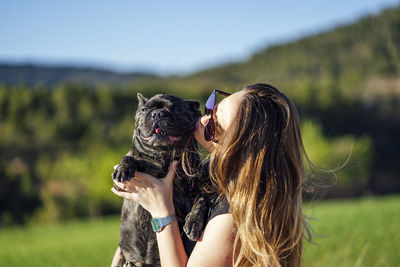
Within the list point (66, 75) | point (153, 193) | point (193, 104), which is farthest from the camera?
point (66, 75)

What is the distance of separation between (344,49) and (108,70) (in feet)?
201

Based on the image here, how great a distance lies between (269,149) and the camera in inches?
107

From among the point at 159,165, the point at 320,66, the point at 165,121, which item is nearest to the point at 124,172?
the point at 159,165

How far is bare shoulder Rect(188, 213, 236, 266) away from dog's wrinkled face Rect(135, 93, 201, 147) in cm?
91

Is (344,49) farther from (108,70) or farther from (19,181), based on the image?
(108,70)

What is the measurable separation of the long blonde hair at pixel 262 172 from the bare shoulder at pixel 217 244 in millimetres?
55

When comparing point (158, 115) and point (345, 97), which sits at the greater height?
point (158, 115)

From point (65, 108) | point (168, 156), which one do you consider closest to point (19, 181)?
point (65, 108)

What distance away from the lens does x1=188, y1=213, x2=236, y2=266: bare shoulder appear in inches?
101

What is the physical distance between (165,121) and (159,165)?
0.41 m

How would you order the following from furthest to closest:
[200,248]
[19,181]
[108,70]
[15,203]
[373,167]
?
[108,70]
[373,167]
[19,181]
[15,203]
[200,248]

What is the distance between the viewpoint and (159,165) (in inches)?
134

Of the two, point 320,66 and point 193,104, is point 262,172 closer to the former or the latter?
point 193,104

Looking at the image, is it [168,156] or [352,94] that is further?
[352,94]
